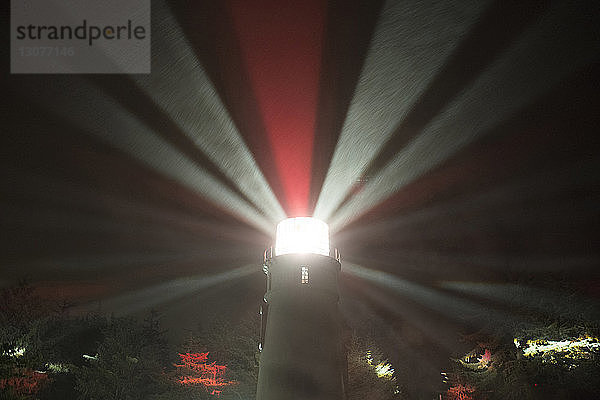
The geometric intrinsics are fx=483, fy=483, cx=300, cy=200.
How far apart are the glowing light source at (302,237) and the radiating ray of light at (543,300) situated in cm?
1827

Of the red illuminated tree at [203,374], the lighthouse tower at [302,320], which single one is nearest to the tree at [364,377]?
the red illuminated tree at [203,374]

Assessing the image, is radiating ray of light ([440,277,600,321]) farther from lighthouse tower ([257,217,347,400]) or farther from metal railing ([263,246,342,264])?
lighthouse tower ([257,217,347,400])

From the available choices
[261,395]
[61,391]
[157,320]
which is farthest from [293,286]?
[157,320]

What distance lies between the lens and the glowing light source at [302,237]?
30.6 ft

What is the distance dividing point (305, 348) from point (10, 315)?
35.5m

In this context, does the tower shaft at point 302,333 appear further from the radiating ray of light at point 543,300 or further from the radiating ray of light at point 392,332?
the radiating ray of light at point 392,332

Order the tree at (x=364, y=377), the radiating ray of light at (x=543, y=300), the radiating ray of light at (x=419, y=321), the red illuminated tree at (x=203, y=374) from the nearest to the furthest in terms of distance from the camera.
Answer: the radiating ray of light at (x=543, y=300) → the red illuminated tree at (x=203, y=374) → the tree at (x=364, y=377) → the radiating ray of light at (x=419, y=321)

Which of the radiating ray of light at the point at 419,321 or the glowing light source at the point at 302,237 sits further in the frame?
the radiating ray of light at the point at 419,321

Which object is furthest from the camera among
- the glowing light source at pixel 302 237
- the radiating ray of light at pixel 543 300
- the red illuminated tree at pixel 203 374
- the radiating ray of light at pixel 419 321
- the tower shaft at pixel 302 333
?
the radiating ray of light at pixel 419 321

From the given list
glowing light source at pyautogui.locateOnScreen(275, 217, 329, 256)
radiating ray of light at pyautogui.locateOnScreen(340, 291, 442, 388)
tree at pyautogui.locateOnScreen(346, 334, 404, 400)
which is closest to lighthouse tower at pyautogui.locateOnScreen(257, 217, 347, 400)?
glowing light source at pyautogui.locateOnScreen(275, 217, 329, 256)

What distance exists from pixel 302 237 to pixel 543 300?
19787 mm

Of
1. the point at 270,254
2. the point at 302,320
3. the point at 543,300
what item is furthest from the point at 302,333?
the point at 543,300

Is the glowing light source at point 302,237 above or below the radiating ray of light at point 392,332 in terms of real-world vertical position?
above

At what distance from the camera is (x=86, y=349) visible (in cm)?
3250
